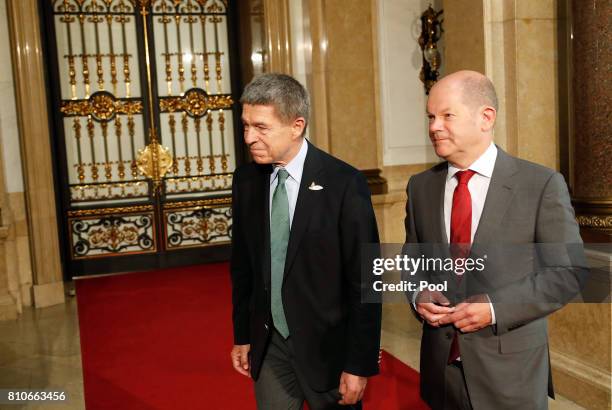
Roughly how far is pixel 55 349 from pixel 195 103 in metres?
3.68

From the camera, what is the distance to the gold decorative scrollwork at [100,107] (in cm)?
762

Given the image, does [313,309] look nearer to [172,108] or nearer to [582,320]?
[582,320]

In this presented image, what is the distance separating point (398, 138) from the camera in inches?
→ 254

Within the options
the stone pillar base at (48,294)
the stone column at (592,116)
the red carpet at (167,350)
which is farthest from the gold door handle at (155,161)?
the stone column at (592,116)

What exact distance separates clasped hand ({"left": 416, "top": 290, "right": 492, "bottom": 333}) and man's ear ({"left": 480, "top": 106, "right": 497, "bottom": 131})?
44cm

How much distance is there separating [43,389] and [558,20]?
3.79 metres

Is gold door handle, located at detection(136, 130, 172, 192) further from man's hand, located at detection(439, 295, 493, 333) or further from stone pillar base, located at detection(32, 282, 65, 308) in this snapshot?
man's hand, located at detection(439, 295, 493, 333)

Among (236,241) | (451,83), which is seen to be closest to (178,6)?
(236,241)

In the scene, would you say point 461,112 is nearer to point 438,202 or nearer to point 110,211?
point 438,202

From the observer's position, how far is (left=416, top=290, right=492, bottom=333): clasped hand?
1.74 meters

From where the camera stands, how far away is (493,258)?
5.84ft

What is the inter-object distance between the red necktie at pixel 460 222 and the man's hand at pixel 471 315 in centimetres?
12

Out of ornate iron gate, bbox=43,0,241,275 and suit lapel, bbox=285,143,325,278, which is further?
ornate iron gate, bbox=43,0,241,275

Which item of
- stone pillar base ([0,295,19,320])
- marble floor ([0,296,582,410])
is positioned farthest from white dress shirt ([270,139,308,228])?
stone pillar base ([0,295,19,320])
